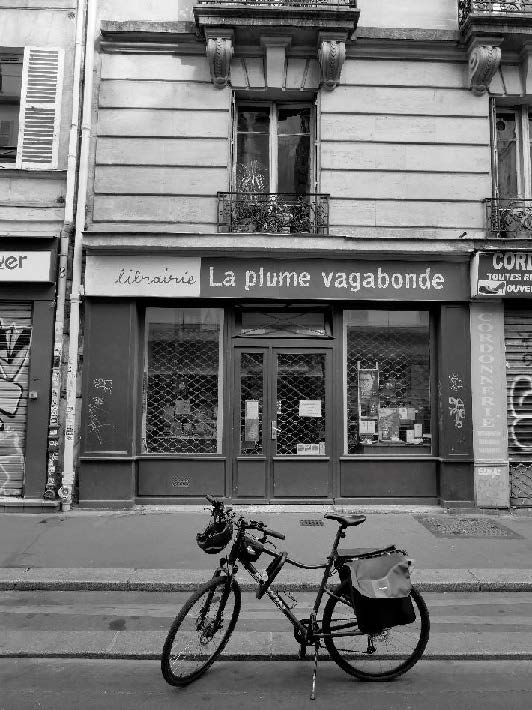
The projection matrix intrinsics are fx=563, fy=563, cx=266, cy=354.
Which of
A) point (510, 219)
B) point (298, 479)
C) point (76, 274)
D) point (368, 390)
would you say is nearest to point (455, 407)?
point (368, 390)

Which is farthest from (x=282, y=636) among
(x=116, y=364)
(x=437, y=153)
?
(x=437, y=153)

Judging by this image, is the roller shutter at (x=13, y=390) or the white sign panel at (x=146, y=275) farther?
the white sign panel at (x=146, y=275)

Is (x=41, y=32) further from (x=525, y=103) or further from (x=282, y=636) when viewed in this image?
(x=282, y=636)

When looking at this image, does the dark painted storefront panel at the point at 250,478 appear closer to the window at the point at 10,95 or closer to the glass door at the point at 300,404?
the glass door at the point at 300,404

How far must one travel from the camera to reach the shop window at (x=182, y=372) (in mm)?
9188

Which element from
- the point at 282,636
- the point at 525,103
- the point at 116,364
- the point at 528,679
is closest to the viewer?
the point at 528,679

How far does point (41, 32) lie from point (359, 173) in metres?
5.76

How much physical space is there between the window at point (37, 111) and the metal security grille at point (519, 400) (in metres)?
7.96

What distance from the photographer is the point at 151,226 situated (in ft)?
29.7

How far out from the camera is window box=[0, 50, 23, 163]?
9445 mm

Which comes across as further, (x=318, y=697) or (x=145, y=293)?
(x=145, y=293)

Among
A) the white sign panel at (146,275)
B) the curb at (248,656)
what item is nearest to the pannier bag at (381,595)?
the curb at (248,656)

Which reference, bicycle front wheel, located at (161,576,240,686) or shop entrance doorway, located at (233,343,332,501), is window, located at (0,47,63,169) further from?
bicycle front wheel, located at (161,576,240,686)

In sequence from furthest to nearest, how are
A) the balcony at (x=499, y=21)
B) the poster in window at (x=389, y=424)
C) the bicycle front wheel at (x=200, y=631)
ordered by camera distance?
the poster in window at (x=389, y=424) < the balcony at (x=499, y=21) < the bicycle front wheel at (x=200, y=631)
